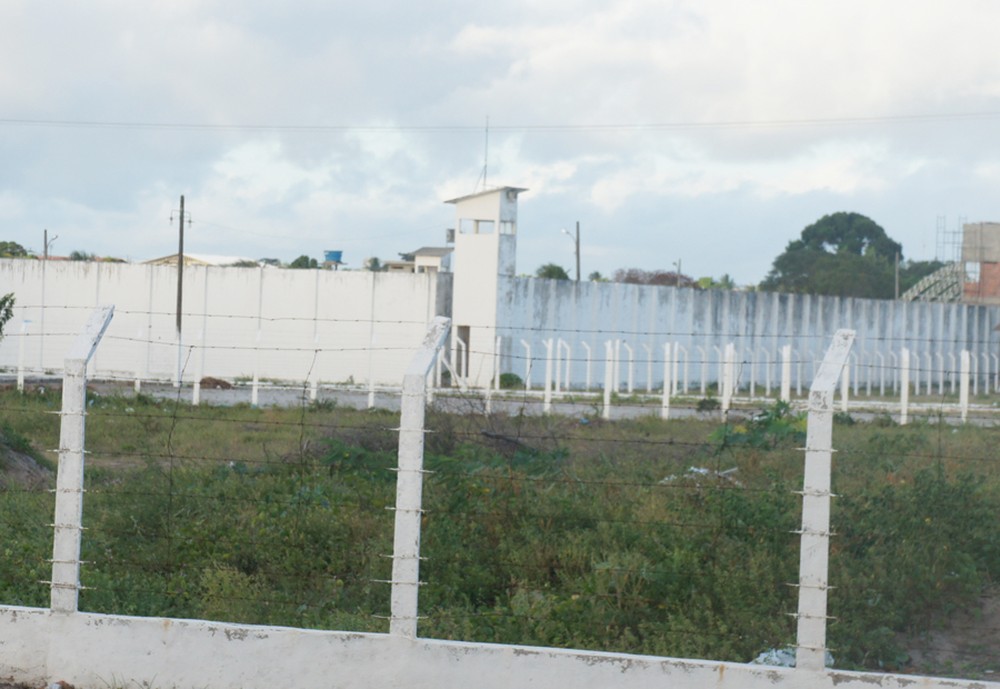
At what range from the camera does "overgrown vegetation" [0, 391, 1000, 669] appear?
7.00 meters

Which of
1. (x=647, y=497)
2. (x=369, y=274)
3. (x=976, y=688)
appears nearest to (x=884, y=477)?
(x=647, y=497)

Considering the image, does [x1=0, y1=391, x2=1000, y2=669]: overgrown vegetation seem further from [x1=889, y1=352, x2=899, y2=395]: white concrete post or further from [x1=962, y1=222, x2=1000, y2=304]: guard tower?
[x1=962, y1=222, x2=1000, y2=304]: guard tower

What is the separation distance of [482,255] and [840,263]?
44.5 m

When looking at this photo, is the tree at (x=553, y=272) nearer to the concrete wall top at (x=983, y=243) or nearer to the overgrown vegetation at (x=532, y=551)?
the concrete wall top at (x=983, y=243)

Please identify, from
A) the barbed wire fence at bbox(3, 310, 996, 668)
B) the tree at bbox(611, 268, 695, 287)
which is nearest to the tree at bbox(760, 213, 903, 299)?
the tree at bbox(611, 268, 695, 287)

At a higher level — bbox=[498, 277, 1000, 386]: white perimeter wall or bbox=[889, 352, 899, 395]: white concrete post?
bbox=[498, 277, 1000, 386]: white perimeter wall

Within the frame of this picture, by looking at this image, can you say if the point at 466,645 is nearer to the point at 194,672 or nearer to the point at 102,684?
the point at 194,672

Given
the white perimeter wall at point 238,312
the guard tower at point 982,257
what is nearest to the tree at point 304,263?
the white perimeter wall at point 238,312

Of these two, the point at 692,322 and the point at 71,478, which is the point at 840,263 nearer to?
the point at 692,322

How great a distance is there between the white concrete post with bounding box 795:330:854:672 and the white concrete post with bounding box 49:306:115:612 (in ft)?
10.8

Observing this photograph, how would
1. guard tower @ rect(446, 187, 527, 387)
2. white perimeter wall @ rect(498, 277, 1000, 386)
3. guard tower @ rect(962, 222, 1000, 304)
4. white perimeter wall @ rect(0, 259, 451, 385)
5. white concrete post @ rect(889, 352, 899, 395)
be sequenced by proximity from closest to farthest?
guard tower @ rect(446, 187, 527, 387) < white perimeter wall @ rect(498, 277, 1000, 386) < white perimeter wall @ rect(0, 259, 451, 385) < white concrete post @ rect(889, 352, 899, 395) < guard tower @ rect(962, 222, 1000, 304)

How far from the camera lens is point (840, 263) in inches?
2832

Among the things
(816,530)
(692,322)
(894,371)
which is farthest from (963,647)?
(894,371)

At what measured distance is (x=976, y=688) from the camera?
5.39 metres
